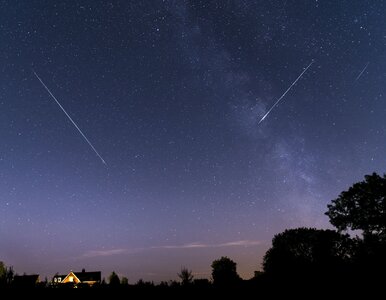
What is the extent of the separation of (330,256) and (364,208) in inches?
754

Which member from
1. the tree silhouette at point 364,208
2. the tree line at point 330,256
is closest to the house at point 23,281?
the tree line at point 330,256

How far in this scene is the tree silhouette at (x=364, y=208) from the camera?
3872cm

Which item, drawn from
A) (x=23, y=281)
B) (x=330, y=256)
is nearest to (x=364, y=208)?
(x=330, y=256)

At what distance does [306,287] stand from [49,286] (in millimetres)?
7326

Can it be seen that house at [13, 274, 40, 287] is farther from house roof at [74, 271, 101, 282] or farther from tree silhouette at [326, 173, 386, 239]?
house roof at [74, 271, 101, 282]

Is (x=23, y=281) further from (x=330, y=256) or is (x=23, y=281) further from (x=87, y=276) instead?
(x=87, y=276)

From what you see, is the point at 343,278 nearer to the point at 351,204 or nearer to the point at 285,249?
the point at 351,204

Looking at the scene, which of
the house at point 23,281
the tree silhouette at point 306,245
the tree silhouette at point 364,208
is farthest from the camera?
the tree silhouette at point 306,245

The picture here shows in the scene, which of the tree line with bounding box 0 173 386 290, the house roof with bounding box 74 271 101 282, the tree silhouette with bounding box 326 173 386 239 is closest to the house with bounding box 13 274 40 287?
the tree line with bounding box 0 173 386 290

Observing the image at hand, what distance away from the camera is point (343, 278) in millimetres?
10164

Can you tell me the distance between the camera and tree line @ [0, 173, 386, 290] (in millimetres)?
9867

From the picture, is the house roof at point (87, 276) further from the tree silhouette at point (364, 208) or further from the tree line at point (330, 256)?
the tree silhouette at point (364, 208)

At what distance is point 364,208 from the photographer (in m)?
40.4

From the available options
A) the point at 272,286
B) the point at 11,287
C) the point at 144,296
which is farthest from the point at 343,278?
the point at 11,287
